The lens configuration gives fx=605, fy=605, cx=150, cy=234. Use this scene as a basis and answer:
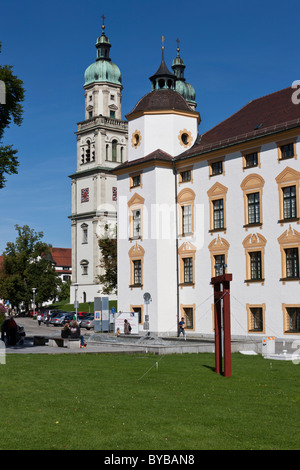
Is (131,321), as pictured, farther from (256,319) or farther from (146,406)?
(146,406)

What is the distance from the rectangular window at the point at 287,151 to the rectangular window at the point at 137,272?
46.4ft

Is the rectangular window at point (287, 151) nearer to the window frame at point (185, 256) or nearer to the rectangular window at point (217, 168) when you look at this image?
the rectangular window at point (217, 168)

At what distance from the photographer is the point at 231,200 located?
40000 millimetres

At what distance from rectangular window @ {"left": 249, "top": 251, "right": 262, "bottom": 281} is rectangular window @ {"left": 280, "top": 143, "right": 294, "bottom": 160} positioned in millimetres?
6284

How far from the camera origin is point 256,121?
41312 millimetres

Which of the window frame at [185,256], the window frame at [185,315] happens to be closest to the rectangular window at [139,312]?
the window frame at [185,315]

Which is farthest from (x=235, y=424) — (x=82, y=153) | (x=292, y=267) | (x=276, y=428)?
(x=82, y=153)

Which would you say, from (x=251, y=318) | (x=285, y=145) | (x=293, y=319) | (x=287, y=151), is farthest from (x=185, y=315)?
(x=285, y=145)

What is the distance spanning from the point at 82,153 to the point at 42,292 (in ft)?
93.7

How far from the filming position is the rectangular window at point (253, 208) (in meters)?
38.4

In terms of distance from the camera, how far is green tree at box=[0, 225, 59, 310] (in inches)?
3263

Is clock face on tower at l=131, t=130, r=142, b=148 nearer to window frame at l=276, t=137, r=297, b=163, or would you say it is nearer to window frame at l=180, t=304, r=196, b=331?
window frame at l=180, t=304, r=196, b=331

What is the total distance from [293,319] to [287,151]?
33.2 feet

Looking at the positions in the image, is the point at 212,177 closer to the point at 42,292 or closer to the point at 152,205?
the point at 152,205
